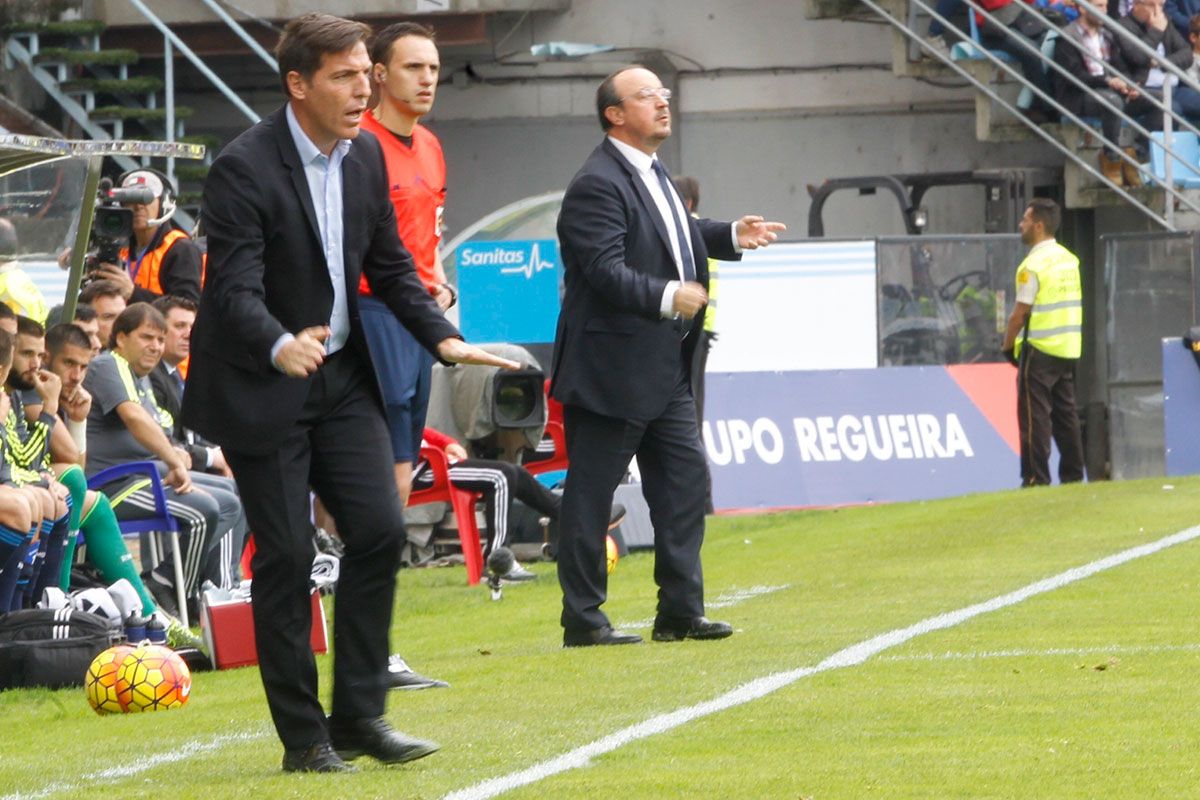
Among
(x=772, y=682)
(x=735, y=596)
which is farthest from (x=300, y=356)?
(x=735, y=596)

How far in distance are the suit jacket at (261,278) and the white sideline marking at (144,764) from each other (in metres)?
0.96

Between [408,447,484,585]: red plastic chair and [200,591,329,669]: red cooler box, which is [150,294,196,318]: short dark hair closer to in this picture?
[408,447,484,585]: red plastic chair

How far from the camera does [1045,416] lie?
16703 millimetres

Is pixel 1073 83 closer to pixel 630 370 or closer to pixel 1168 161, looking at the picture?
pixel 1168 161

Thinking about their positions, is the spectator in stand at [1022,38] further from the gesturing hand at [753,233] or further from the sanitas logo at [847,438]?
the gesturing hand at [753,233]

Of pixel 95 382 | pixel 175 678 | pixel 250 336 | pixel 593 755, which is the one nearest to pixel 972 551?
pixel 95 382

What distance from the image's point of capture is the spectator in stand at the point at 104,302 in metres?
11.5

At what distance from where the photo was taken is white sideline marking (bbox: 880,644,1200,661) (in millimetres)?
7512

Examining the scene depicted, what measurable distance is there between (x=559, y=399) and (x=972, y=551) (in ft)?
13.1

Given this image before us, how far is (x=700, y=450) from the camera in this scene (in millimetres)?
8500

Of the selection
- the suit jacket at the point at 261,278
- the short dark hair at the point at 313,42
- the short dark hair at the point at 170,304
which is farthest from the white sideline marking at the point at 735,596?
the short dark hair at the point at 313,42

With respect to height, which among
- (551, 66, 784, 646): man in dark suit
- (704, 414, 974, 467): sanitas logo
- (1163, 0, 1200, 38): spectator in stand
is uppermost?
(1163, 0, 1200, 38): spectator in stand

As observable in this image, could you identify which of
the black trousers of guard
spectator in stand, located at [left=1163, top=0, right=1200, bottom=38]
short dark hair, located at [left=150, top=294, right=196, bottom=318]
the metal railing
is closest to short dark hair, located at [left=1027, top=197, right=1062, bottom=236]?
the black trousers of guard

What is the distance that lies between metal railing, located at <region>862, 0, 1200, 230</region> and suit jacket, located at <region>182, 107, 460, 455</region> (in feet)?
49.2
